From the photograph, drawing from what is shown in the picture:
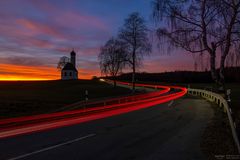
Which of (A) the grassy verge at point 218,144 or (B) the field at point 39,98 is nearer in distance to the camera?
(A) the grassy verge at point 218,144

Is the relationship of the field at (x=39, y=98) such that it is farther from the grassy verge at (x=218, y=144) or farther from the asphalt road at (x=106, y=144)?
the grassy verge at (x=218, y=144)

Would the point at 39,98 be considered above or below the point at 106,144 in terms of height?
below

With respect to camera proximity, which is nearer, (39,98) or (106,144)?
(106,144)

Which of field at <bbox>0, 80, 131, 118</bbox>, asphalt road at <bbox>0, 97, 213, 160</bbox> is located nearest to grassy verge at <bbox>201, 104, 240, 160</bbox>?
asphalt road at <bbox>0, 97, 213, 160</bbox>

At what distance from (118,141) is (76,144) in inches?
58.3

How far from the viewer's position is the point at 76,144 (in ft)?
34.5

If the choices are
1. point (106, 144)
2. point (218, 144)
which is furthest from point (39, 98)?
point (218, 144)

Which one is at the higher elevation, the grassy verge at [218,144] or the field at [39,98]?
the grassy verge at [218,144]

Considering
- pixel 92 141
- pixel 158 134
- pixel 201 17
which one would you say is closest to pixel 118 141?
pixel 92 141

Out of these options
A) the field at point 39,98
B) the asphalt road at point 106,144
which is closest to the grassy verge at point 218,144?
the asphalt road at point 106,144

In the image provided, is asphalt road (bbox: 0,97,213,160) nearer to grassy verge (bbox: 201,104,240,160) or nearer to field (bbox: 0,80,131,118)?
grassy verge (bbox: 201,104,240,160)

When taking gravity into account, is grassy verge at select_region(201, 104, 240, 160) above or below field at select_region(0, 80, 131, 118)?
above

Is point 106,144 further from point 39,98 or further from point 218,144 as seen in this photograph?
point 39,98

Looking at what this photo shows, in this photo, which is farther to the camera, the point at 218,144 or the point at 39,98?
the point at 39,98
